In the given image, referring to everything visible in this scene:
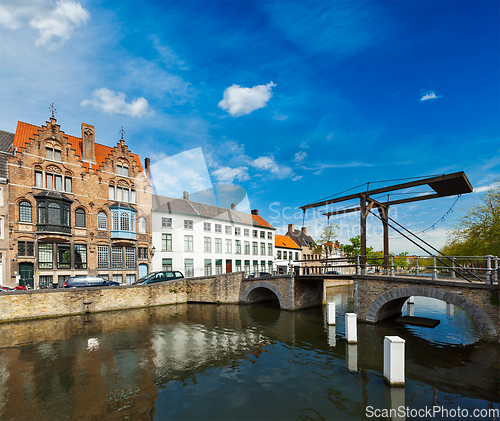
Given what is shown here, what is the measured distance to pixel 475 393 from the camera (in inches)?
345

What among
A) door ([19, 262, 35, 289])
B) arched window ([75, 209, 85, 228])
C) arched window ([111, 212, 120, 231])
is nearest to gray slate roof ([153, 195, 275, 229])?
arched window ([111, 212, 120, 231])

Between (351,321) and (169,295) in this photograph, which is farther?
(169,295)

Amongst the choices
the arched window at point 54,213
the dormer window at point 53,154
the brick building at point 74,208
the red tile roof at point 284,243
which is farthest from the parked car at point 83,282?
the red tile roof at point 284,243

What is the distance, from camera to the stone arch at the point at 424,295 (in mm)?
12648

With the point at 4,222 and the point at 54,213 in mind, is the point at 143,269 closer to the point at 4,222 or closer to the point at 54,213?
the point at 54,213

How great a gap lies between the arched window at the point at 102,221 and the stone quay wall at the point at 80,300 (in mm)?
8837

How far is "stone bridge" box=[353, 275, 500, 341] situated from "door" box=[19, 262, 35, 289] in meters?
27.2

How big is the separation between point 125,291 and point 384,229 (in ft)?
70.8

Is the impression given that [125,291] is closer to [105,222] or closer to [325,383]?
[105,222]

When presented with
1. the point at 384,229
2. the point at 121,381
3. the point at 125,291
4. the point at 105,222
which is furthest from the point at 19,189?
the point at 384,229

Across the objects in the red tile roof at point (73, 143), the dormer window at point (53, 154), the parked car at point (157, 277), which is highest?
the red tile roof at point (73, 143)

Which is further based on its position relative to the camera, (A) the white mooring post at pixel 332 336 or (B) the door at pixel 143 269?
(B) the door at pixel 143 269

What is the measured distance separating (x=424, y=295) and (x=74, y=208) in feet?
99.1

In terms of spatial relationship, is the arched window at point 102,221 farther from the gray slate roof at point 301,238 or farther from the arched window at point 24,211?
the gray slate roof at point 301,238
